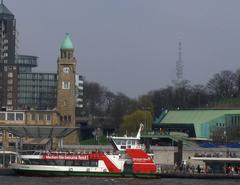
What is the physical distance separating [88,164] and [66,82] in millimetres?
44243

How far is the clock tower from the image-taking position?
14238cm

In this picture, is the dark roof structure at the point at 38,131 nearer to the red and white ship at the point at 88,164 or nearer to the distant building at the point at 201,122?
the red and white ship at the point at 88,164

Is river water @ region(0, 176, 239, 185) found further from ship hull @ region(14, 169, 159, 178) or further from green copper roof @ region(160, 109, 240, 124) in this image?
green copper roof @ region(160, 109, 240, 124)

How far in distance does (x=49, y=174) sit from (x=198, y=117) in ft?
208

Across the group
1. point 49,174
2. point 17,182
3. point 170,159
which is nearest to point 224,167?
point 170,159

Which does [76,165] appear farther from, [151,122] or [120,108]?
[120,108]

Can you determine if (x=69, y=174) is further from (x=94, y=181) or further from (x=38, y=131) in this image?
(x=38, y=131)

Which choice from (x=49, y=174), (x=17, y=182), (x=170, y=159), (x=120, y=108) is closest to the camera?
(x=17, y=182)

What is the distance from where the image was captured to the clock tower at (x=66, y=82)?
142375 mm

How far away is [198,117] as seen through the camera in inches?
6235

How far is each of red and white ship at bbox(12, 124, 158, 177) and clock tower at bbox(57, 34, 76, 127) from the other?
136 ft

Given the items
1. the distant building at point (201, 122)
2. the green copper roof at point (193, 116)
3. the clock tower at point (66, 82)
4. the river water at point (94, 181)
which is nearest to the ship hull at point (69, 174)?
the river water at point (94, 181)

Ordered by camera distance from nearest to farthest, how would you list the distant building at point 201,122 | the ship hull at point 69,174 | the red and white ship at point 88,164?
1. the ship hull at point 69,174
2. the red and white ship at point 88,164
3. the distant building at point 201,122

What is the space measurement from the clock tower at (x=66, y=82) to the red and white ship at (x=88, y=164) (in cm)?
4157
